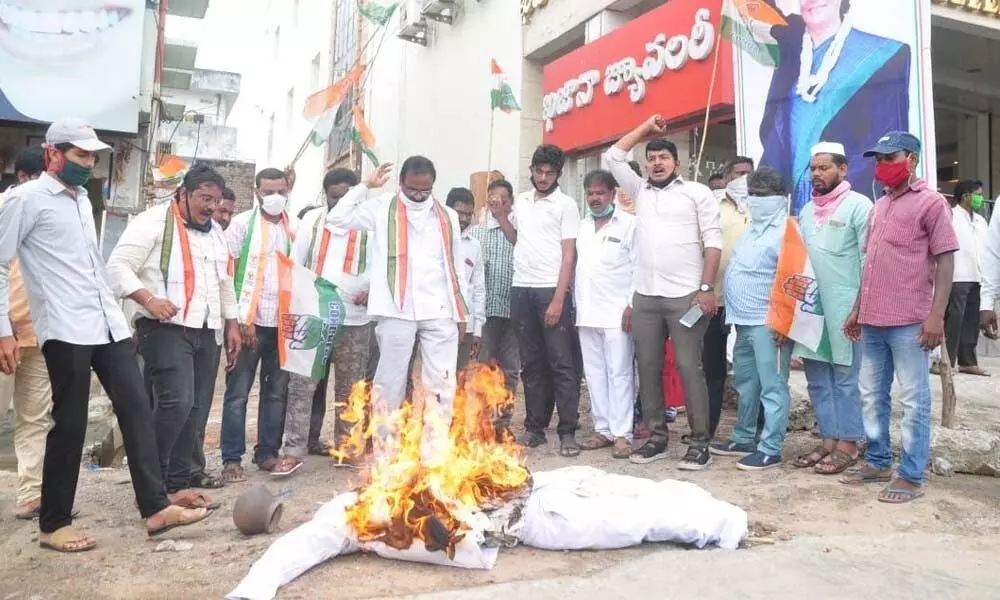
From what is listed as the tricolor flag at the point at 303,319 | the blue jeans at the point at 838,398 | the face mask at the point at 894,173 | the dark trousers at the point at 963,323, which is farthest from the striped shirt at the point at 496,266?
the dark trousers at the point at 963,323

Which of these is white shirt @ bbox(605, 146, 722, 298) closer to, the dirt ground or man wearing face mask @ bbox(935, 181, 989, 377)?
the dirt ground

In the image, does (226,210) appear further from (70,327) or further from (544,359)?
(544,359)

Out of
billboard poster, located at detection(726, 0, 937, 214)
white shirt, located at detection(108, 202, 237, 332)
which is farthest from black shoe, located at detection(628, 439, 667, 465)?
billboard poster, located at detection(726, 0, 937, 214)

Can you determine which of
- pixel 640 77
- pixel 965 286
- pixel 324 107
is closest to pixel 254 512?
pixel 324 107

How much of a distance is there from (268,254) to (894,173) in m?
3.73

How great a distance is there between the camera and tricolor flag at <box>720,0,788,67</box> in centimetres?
730

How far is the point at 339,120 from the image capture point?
21562 millimetres

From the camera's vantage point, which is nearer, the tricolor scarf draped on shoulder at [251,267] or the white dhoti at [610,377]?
the tricolor scarf draped on shoulder at [251,267]

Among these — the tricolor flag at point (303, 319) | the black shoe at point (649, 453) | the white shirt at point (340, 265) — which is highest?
the white shirt at point (340, 265)

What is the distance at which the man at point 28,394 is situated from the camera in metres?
4.16

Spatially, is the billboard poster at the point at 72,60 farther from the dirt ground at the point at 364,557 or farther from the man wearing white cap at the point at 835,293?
the man wearing white cap at the point at 835,293

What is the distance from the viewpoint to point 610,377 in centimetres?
534

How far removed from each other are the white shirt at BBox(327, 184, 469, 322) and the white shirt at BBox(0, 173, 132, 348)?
1.60 metres

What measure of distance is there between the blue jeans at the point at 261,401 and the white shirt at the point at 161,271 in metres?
0.55
